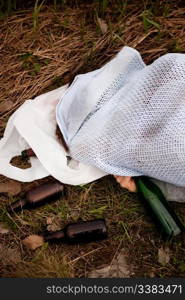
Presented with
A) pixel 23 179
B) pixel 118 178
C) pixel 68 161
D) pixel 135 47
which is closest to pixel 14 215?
pixel 23 179

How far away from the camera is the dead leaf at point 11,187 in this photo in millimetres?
2895

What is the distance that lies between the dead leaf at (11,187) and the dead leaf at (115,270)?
65cm

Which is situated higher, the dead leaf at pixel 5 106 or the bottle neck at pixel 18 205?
the dead leaf at pixel 5 106

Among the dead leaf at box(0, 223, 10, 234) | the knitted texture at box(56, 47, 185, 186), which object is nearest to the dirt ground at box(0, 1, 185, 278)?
the dead leaf at box(0, 223, 10, 234)

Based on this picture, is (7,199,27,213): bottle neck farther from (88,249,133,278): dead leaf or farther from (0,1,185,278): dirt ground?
(88,249,133,278): dead leaf

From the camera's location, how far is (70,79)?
3141 mm

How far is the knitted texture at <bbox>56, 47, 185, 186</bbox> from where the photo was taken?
8.73 ft

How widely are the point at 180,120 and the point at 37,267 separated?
44.3 inches

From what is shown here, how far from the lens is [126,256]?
109 inches

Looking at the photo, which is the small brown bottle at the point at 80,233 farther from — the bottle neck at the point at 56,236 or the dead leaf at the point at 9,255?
the dead leaf at the point at 9,255

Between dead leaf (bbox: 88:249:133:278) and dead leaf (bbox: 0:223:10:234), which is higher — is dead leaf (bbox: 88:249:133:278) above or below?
below

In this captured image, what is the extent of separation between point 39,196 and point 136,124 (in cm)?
70

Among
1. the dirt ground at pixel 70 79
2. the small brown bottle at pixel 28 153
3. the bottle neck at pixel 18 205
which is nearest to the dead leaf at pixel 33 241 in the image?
the dirt ground at pixel 70 79

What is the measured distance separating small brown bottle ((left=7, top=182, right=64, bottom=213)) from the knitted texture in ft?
0.73
